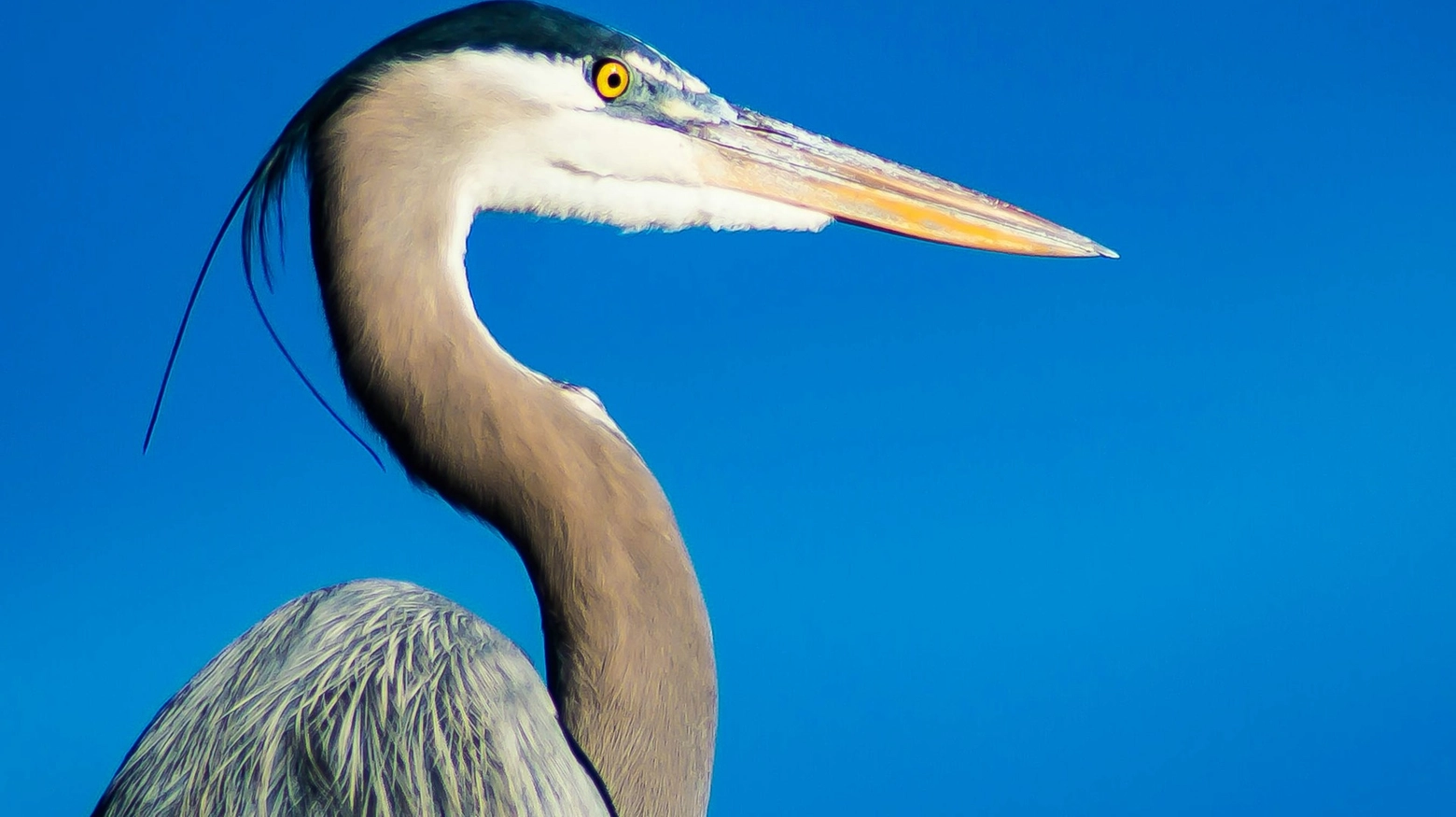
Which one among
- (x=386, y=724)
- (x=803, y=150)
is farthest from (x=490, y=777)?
(x=803, y=150)

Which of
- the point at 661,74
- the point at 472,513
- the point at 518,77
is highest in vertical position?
the point at 661,74

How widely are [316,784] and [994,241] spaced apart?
3.08ft

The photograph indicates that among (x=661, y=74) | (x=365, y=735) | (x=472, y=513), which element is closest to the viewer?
(x=365, y=735)

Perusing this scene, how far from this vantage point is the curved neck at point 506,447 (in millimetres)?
1012

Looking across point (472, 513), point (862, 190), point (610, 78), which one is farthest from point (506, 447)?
point (862, 190)

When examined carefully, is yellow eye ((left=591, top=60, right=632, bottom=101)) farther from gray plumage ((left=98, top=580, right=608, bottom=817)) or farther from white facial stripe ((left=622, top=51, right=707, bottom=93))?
gray plumage ((left=98, top=580, right=608, bottom=817))

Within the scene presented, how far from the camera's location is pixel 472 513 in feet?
3.46

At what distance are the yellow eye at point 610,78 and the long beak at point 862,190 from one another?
9 cm

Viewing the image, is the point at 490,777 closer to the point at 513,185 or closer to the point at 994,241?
the point at 513,185

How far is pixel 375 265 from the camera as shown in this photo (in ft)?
3.29

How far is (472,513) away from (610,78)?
1.57 ft

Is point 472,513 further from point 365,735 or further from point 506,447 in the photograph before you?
point 365,735

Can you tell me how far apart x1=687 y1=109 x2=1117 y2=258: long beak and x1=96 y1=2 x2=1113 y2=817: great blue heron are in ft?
0.44

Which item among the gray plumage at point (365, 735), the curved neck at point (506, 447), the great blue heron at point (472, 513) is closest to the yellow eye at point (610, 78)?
the great blue heron at point (472, 513)
